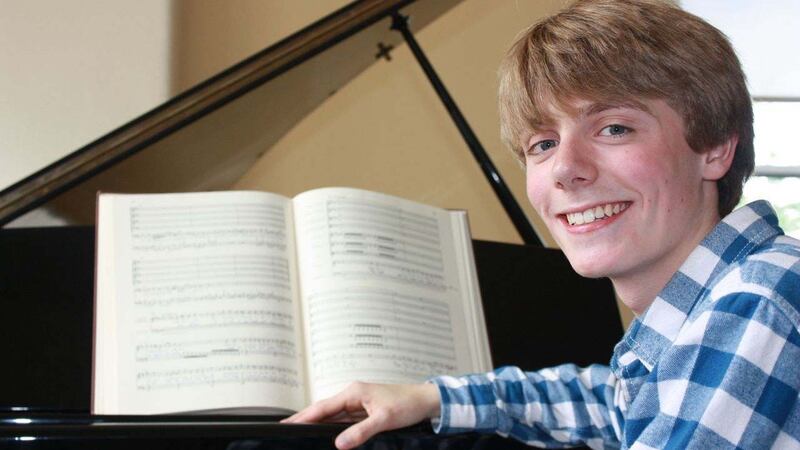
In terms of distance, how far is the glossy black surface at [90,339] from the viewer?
→ 112cm

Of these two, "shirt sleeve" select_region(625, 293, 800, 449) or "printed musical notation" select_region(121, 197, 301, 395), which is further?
"printed musical notation" select_region(121, 197, 301, 395)

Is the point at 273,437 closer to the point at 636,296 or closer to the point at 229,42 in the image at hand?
the point at 636,296

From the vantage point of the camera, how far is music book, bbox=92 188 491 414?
54.2 inches

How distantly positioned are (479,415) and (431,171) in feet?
8.62

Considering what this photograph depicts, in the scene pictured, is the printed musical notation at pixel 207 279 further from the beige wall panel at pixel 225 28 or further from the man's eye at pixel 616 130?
the beige wall panel at pixel 225 28

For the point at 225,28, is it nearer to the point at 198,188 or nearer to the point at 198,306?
the point at 198,188

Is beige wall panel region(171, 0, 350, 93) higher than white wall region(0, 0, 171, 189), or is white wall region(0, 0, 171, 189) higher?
beige wall panel region(171, 0, 350, 93)

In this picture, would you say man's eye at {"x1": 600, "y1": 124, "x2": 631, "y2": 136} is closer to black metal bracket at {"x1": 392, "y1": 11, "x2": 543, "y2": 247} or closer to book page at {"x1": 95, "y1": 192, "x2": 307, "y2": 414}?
book page at {"x1": 95, "y1": 192, "x2": 307, "y2": 414}

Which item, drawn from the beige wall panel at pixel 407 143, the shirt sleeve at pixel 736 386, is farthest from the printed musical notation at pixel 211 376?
the beige wall panel at pixel 407 143

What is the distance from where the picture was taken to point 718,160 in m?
1.37

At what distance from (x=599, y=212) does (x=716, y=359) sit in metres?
0.30

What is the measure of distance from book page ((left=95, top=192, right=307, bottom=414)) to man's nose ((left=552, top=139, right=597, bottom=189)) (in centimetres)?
41

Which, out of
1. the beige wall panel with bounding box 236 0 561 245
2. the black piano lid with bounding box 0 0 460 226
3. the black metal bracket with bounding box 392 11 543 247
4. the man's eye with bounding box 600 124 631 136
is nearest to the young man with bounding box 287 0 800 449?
the man's eye with bounding box 600 124 631 136

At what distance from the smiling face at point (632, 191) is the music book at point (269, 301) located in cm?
30
